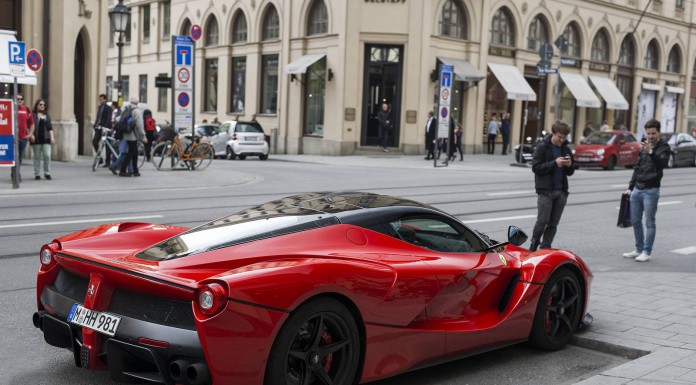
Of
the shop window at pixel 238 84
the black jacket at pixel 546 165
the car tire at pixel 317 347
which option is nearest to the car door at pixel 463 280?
the car tire at pixel 317 347

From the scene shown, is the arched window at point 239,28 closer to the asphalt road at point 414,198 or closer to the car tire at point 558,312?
the asphalt road at point 414,198

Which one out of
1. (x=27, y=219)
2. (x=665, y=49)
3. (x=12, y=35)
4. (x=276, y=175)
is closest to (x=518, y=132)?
(x=665, y=49)

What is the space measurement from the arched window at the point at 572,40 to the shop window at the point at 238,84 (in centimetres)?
1623

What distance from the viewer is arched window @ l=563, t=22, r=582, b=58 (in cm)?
4159

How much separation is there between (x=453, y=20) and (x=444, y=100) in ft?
30.8

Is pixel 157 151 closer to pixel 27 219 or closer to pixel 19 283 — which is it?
pixel 27 219

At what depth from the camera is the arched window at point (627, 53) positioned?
45656 millimetres

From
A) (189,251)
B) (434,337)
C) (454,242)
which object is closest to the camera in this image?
(189,251)

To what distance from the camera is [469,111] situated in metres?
36.0

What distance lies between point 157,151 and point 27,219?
440 inches

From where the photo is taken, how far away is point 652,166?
10.2 m

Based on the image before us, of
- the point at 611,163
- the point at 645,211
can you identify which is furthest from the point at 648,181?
the point at 611,163

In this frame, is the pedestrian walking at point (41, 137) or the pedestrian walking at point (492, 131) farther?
the pedestrian walking at point (492, 131)

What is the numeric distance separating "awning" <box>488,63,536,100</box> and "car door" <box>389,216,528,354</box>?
31.5 m
